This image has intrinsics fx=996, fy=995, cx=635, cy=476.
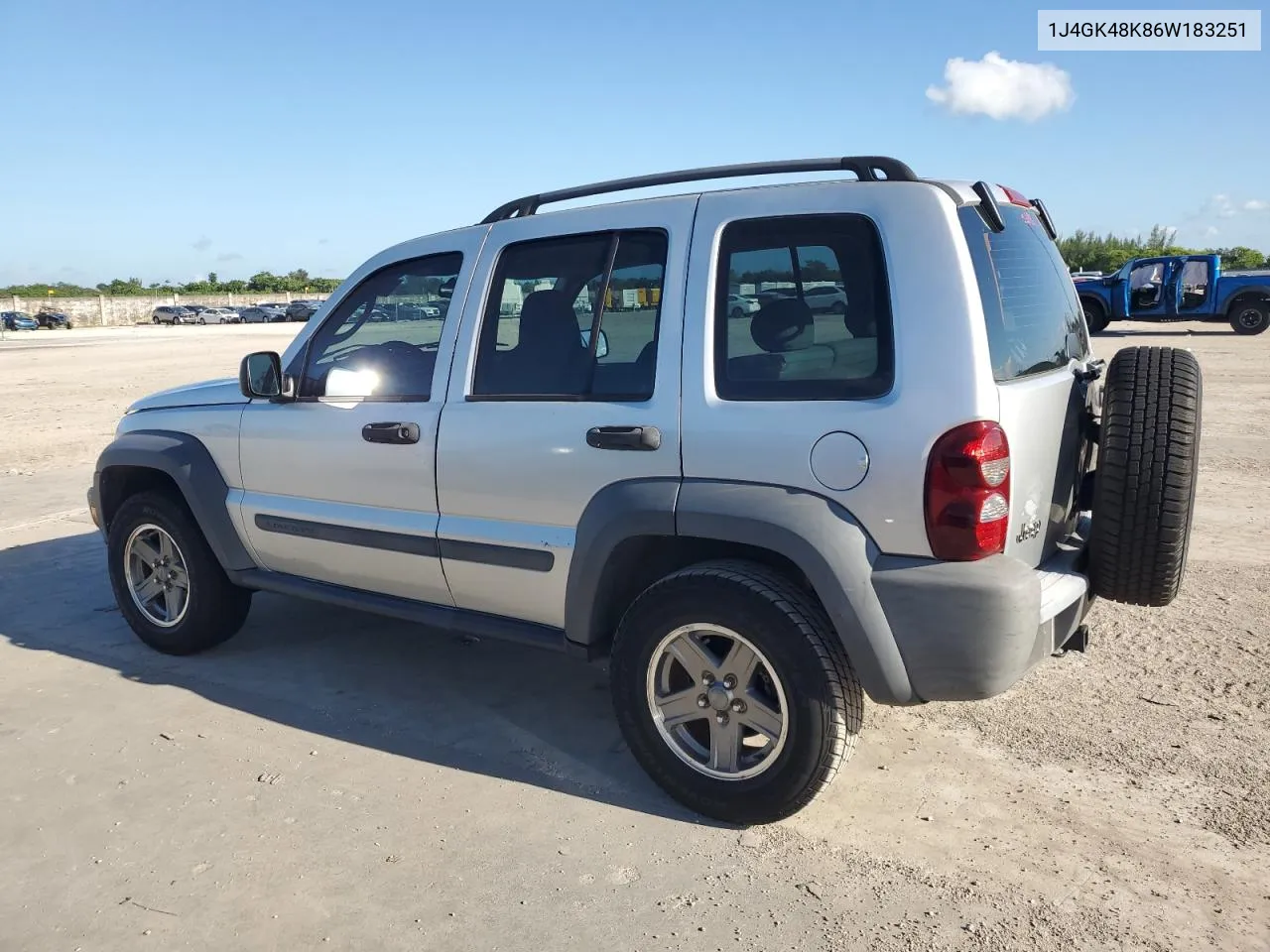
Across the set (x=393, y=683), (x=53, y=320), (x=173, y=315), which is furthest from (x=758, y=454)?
(x=173, y=315)

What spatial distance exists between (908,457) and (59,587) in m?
5.31

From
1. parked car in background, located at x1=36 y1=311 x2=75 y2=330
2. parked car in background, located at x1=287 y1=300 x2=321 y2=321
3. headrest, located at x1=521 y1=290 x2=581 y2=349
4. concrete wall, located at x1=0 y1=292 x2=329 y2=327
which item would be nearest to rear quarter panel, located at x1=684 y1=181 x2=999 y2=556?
headrest, located at x1=521 y1=290 x2=581 y2=349

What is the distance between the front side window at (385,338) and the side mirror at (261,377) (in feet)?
0.40

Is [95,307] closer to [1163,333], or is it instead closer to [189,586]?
[1163,333]

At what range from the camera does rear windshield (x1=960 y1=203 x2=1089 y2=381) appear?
2.92 meters

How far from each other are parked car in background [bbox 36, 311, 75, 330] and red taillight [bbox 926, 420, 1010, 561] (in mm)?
70200

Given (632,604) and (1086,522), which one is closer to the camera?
(632,604)

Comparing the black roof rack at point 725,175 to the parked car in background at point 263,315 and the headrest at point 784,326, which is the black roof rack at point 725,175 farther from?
the parked car in background at point 263,315

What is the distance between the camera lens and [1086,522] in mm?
3580

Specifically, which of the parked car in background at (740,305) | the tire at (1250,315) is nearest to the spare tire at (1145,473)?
the parked car in background at (740,305)

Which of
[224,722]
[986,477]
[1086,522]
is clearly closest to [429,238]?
[224,722]

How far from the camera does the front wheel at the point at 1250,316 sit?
2309 cm

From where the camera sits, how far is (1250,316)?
23219 millimetres

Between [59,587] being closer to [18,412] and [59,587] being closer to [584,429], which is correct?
[584,429]
